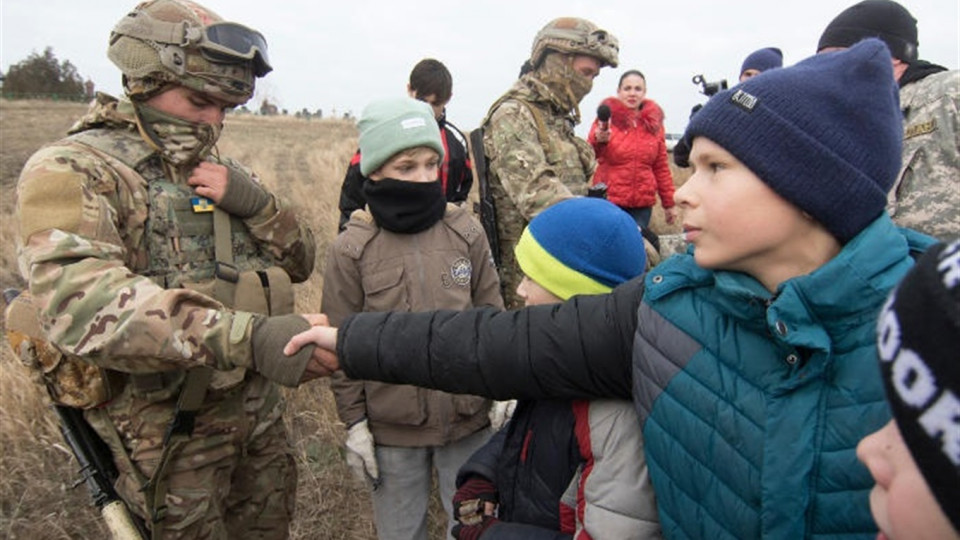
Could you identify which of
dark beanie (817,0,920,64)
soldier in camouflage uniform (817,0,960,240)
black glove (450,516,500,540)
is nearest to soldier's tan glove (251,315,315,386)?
black glove (450,516,500,540)

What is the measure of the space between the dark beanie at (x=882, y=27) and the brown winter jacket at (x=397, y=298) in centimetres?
205

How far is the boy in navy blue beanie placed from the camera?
3.22ft

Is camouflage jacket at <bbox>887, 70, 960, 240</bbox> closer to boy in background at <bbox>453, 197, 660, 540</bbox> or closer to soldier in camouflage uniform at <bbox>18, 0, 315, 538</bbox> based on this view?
boy in background at <bbox>453, 197, 660, 540</bbox>

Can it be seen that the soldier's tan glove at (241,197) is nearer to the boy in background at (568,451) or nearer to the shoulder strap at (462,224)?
the shoulder strap at (462,224)

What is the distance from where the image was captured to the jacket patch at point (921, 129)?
251cm

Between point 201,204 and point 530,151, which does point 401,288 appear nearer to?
point 201,204

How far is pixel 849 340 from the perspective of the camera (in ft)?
3.24

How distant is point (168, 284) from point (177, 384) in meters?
0.33

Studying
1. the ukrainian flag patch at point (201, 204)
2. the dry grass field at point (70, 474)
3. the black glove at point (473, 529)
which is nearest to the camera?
the black glove at point (473, 529)

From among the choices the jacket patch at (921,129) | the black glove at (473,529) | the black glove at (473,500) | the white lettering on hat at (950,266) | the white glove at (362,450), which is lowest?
the white glove at (362,450)

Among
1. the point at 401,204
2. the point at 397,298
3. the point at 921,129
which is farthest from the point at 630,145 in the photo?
the point at 397,298

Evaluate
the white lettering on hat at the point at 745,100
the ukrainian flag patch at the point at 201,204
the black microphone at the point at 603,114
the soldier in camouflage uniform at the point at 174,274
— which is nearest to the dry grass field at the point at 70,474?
the soldier in camouflage uniform at the point at 174,274

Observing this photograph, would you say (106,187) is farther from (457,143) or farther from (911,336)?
(457,143)

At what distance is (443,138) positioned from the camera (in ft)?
13.4
